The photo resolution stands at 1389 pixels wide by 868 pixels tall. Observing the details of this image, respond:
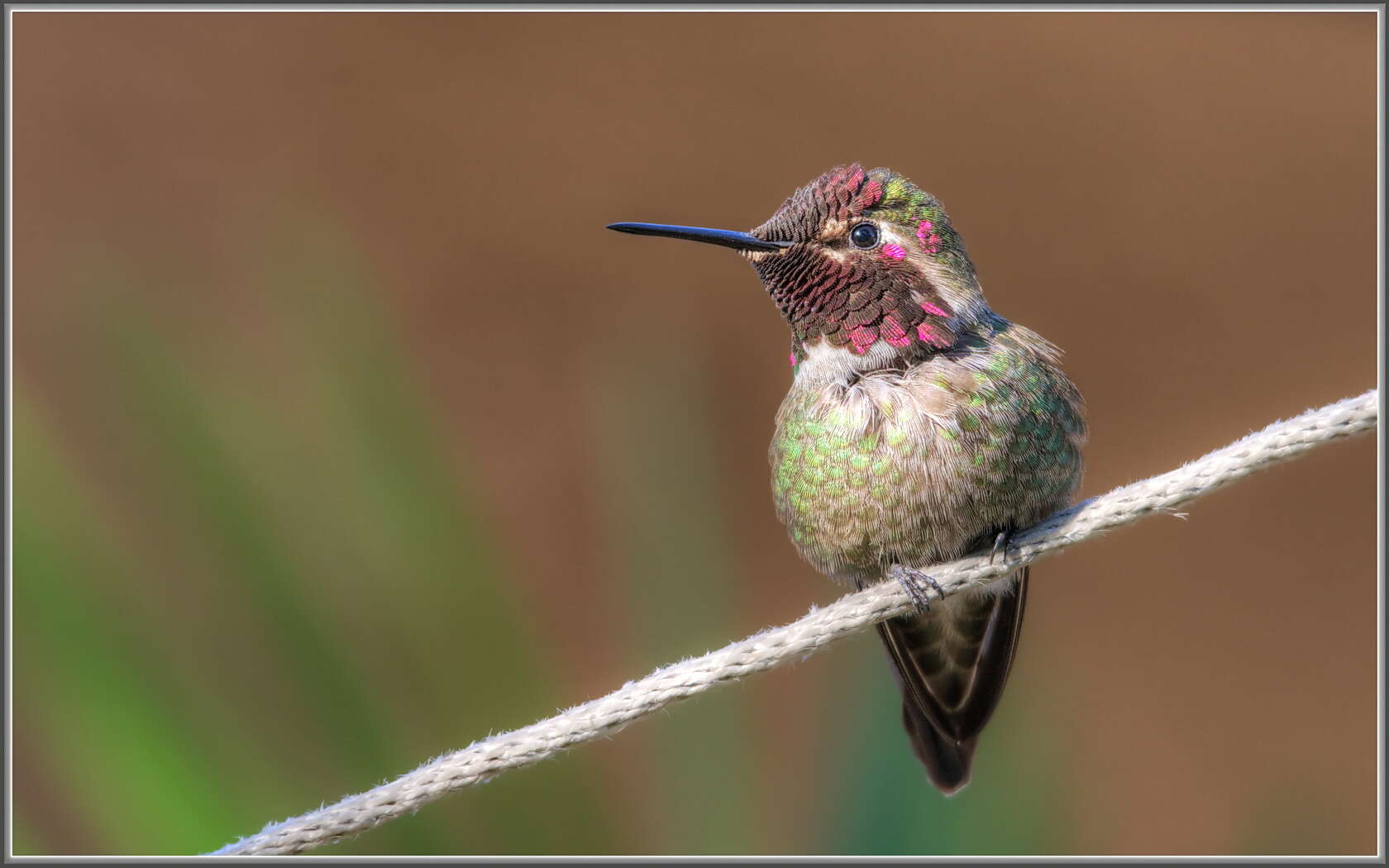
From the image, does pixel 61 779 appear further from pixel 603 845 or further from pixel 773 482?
pixel 773 482

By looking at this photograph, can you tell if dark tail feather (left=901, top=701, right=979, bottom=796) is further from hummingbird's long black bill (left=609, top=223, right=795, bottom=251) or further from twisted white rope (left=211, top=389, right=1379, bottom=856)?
hummingbird's long black bill (left=609, top=223, right=795, bottom=251)

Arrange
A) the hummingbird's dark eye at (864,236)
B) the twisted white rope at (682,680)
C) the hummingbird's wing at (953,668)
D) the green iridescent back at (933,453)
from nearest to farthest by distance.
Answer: the twisted white rope at (682,680), the green iridescent back at (933,453), the hummingbird's dark eye at (864,236), the hummingbird's wing at (953,668)

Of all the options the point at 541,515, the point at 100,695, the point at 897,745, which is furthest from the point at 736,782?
the point at 541,515

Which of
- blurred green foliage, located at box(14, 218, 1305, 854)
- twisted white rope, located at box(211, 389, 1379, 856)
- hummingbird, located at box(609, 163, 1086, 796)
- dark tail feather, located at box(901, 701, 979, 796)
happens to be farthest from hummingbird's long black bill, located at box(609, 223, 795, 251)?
dark tail feather, located at box(901, 701, 979, 796)

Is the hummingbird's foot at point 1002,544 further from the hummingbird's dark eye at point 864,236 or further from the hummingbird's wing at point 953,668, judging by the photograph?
the hummingbird's dark eye at point 864,236

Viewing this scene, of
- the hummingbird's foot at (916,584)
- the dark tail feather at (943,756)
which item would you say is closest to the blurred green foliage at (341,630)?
the dark tail feather at (943,756)

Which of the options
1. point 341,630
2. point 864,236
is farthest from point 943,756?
point 341,630

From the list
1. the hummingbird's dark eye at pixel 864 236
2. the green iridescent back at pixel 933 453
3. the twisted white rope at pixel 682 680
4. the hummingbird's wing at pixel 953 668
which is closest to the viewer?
the twisted white rope at pixel 682 680
